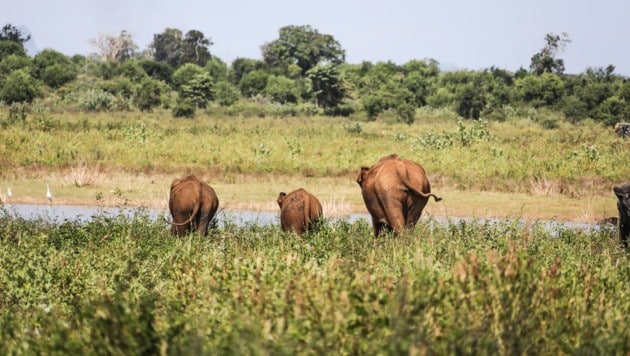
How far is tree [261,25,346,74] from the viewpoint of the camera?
10831 cm

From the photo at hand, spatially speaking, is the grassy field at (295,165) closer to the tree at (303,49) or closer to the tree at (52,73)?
the tree at (52,73)

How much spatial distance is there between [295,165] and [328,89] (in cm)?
3927

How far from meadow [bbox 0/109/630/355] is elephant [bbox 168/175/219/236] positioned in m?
0.43

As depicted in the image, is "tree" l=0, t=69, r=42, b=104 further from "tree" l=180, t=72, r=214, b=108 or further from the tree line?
"tree" l=180, t=72, r=214, b=108

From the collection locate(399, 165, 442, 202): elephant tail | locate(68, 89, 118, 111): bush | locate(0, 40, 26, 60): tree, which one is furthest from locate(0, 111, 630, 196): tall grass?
locate(0, 40, 26, 60): tree

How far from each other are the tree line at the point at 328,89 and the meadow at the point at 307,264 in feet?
75.9

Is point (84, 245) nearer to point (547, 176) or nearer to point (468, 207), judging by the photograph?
point (468, 207)

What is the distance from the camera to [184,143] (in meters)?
35.5

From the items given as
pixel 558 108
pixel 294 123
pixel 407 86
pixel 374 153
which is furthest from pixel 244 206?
pixel 407 86

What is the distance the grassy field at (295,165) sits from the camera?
26344mm

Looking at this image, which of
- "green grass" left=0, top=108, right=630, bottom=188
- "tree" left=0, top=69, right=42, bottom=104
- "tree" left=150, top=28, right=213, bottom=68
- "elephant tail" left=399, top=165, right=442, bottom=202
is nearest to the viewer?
"elephant tail" left=399, top=165, right=442, bottom=202

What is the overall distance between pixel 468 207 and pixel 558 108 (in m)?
41.1

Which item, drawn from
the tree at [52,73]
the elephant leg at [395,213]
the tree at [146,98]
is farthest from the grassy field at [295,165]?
the tree at [52,73]

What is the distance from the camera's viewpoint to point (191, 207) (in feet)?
49.3
